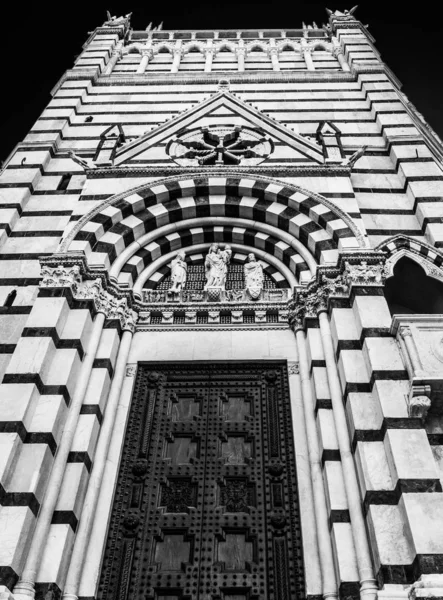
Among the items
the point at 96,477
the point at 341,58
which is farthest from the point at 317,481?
the point at 341,58

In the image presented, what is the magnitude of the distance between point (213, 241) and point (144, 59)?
838 centimetres

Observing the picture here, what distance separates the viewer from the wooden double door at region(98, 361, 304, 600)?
19.4 ft

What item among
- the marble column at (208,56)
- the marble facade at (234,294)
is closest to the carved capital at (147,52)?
the marble column at (208,56)

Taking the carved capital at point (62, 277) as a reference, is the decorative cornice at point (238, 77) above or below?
above

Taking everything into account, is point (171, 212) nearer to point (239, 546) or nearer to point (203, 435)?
point (203, 435)

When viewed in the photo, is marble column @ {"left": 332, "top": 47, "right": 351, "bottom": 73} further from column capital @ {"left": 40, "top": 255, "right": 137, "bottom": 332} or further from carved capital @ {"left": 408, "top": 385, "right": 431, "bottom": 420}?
carved capital @ {"left": 408, "top": 385, "right": 431, "bottom": 420}

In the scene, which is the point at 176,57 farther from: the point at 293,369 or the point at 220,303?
the point at 293,369

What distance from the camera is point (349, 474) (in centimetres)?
615

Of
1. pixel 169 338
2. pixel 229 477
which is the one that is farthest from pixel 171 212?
pixel 229 477

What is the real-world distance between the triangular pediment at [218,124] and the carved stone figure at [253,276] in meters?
2.48

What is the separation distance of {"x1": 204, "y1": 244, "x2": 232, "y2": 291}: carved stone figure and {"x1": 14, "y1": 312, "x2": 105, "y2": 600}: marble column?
1989 mm

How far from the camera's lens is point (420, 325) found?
6.68 m

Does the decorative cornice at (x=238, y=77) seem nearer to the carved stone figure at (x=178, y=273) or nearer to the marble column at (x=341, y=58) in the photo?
the marble column at (x=341, y=58)

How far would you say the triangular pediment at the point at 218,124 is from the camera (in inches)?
427
